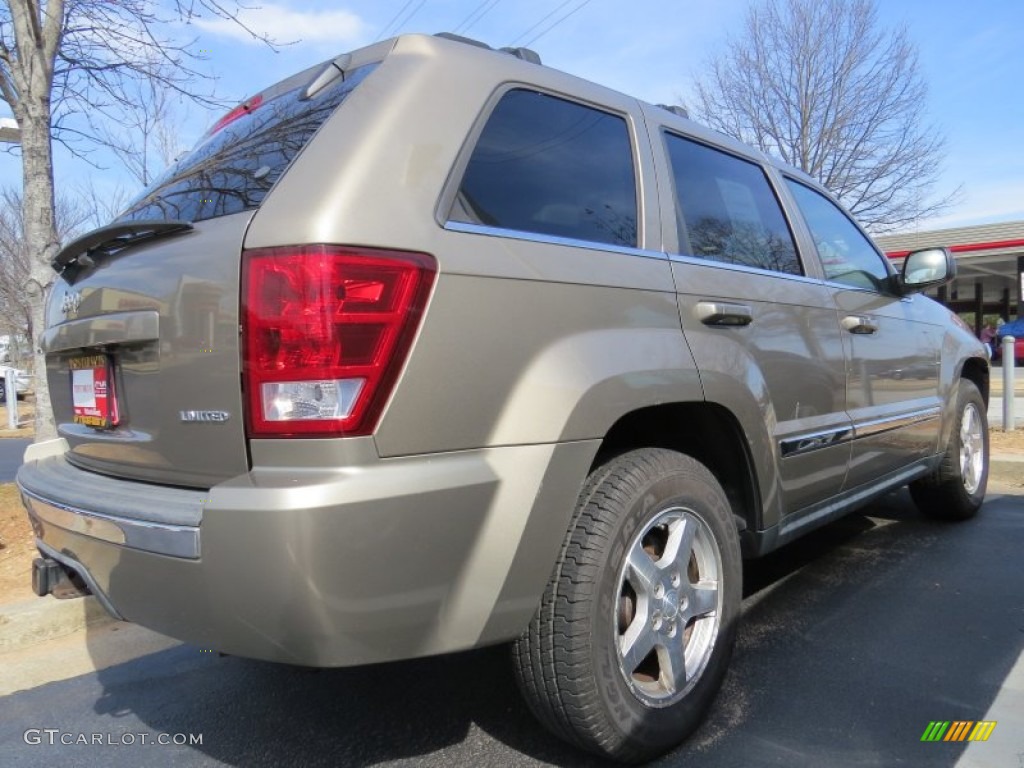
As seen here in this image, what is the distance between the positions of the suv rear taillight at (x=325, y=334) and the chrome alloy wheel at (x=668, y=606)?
2.98 ft

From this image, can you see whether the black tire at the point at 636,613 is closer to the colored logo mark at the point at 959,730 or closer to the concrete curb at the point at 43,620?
the colored logo mark at the point at 959,730

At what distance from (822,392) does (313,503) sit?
221 cm

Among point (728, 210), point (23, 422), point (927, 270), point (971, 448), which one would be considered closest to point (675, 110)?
point (728, 210)

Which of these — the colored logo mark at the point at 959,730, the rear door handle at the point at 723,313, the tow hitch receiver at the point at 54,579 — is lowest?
the colored logo mark at the point at 959,730

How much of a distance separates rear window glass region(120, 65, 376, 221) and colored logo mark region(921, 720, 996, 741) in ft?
8.24

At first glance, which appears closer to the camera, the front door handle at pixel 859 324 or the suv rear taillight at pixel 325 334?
the suv rear taillight at pixel 325 334

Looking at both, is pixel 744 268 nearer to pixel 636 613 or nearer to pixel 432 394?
pixel 636 613

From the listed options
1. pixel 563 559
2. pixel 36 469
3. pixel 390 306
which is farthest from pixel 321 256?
pixel 36 469

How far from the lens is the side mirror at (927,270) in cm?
395

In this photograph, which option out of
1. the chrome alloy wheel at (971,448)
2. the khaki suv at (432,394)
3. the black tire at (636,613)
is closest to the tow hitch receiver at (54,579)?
the khaki suv at (432,394)

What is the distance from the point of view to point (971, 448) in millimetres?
4910

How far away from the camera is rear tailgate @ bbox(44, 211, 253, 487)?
1.77 m

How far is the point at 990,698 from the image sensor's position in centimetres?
260

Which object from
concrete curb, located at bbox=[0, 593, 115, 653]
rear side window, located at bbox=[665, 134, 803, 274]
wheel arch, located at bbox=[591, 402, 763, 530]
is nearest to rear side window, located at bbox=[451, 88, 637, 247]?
rear side window, located at bbox=[665, 134, 803, 274]
